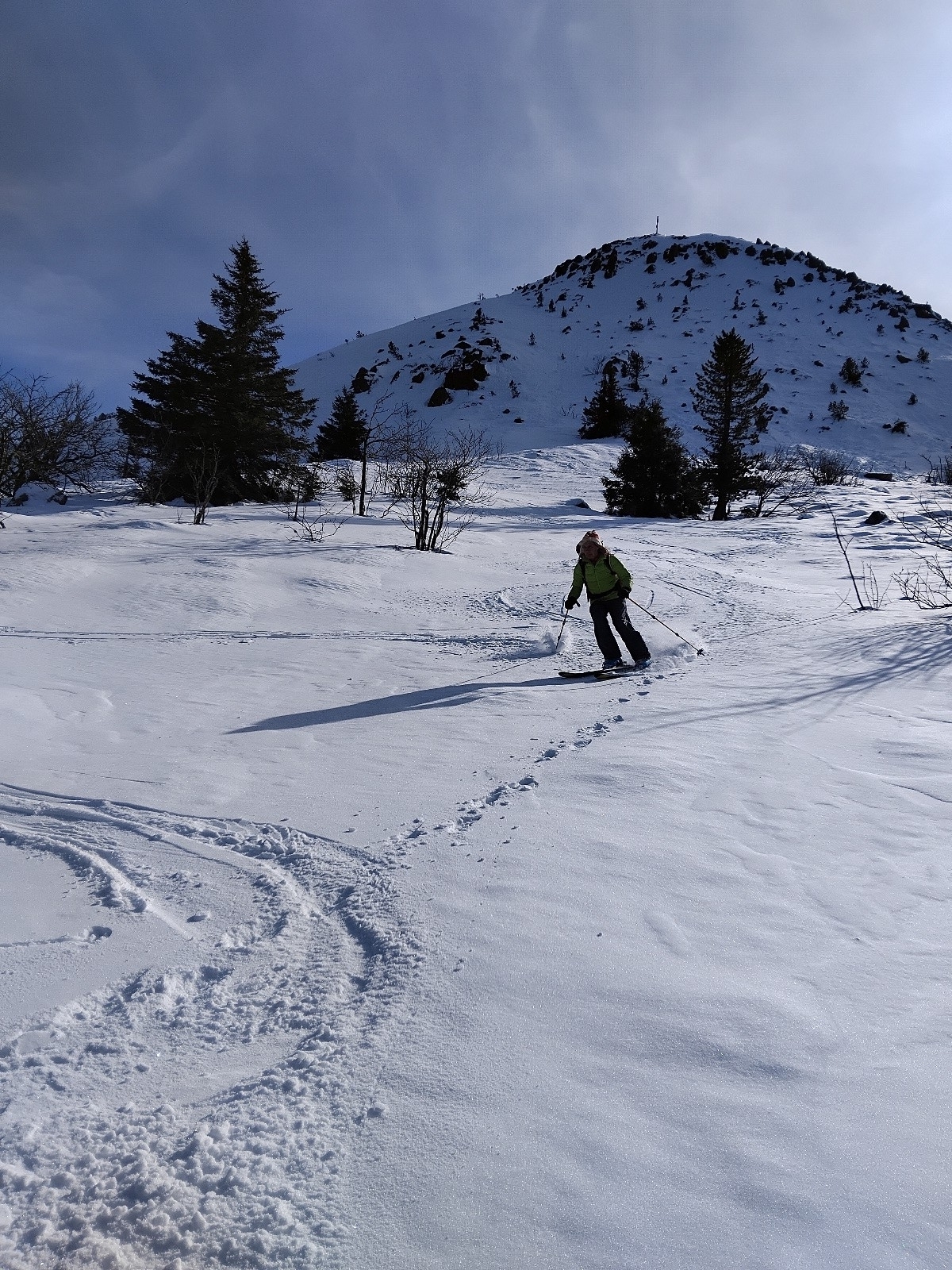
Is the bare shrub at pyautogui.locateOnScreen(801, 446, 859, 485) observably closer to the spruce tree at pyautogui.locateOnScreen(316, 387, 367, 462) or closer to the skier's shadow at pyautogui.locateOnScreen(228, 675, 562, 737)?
the spruce tree at pyautogui.locateOnScreen(316, 387, 367, 462)

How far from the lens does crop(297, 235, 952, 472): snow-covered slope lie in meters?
39.7

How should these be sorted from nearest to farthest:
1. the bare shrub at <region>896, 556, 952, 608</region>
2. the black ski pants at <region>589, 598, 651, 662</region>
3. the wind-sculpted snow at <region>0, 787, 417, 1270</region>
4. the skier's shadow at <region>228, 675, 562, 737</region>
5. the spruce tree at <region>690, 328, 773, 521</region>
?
the wind-sculpted snow at <region>0, 787, 417, 1270</region>
the skier's shadow at <region>228, 675, 562, 737</region>
the black ski pants at <region>589, 598, 651, 662</region>
the bare shrub at <region>896, 556, 952, 608</region>
the spruce tree at <region>690, 328, 773, 521</region>

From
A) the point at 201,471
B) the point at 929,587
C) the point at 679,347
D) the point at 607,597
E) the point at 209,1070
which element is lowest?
the point at 209,1070

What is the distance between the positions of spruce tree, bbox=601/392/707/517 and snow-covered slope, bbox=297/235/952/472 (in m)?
14.2

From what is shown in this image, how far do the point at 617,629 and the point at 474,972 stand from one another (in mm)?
4832

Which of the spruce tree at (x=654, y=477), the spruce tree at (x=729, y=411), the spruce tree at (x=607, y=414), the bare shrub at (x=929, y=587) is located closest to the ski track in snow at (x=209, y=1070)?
the bare shrub at (x=929, y=587)

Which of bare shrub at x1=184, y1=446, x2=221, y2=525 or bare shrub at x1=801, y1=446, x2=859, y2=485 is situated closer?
bare shrub at x1=184, y1=446, x2=221, y2=525

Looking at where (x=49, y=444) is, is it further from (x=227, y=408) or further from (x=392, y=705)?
(x=392, y=705)

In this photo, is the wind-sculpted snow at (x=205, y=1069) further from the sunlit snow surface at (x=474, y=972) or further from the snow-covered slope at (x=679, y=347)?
the snow-covered slope at (x=679, y=347)

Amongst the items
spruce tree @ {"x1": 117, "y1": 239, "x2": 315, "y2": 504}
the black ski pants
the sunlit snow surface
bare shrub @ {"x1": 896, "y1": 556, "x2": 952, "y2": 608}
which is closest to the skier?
the black ski pants

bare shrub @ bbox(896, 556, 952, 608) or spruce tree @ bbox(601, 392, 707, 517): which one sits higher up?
spruce tree @ bbox(601, 392, 707, 517)

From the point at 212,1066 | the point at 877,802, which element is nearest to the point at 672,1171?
the point at 212,1066

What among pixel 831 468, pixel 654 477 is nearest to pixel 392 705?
pixel 654 477

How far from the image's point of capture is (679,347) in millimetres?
50031
